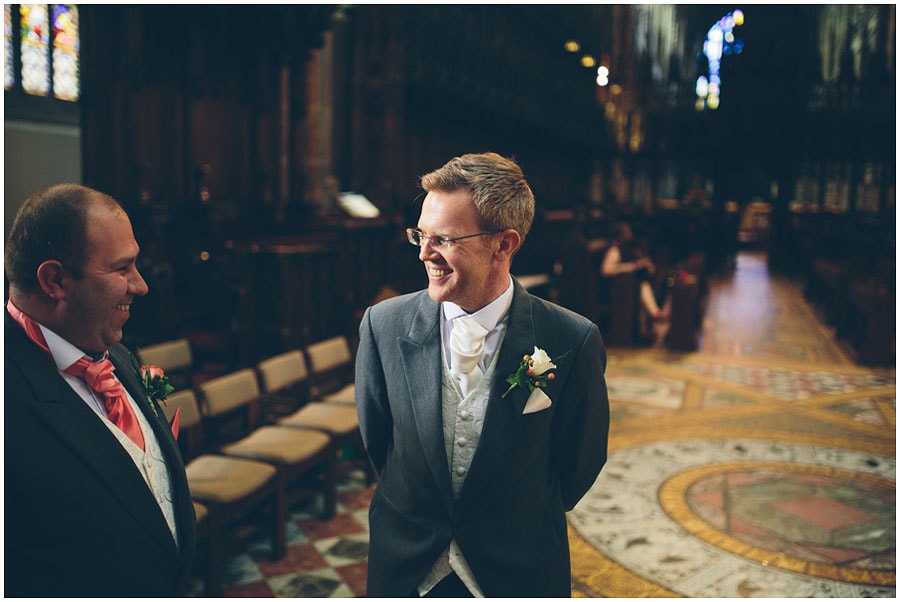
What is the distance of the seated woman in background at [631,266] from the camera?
9.98 m

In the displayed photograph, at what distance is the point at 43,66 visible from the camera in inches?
399

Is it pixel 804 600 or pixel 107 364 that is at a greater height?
pixel 107 364

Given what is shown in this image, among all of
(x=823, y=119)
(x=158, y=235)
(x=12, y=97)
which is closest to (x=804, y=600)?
(x=158, y=235)

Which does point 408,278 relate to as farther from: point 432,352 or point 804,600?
point 432,352

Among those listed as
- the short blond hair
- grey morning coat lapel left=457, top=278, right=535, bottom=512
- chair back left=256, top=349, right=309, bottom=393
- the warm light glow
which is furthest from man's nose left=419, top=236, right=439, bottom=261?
the warm light glow

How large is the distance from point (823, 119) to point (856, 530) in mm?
18514

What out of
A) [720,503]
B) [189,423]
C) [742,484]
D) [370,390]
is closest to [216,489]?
[189,423]

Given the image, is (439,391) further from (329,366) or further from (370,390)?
(329,366)

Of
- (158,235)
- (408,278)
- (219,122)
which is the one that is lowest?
(408,278)

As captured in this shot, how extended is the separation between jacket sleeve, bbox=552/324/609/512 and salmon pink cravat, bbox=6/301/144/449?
2.95ft

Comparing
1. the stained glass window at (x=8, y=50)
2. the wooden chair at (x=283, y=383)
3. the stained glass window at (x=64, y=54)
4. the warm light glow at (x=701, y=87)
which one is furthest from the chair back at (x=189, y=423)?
the warm light glow at (x=701, y=87)

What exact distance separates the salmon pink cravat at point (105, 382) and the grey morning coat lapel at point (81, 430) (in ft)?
0.05

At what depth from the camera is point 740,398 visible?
23.5 feet

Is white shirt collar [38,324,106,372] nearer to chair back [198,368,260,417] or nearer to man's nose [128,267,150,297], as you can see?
man's nose [128,267,150,297]
